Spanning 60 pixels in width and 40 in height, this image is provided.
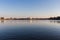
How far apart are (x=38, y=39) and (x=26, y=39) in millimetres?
1233

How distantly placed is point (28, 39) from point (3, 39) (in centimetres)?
259

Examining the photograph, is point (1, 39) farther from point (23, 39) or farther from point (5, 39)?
point (23, 39)

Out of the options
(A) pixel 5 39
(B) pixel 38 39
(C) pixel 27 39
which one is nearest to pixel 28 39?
(C) pixel 27 39

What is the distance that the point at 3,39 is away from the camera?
9242 mm

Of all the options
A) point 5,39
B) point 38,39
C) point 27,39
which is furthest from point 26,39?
point 5,39

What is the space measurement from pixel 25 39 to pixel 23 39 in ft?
0.67

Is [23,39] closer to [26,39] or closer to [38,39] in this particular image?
[26,39]

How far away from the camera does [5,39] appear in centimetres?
927

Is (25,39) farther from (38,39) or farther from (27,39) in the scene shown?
(38,39)

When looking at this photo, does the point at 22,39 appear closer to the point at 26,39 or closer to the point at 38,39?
the point at 26,39

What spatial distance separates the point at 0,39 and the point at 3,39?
0.99ft

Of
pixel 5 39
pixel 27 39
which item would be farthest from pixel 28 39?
pixel 5 39

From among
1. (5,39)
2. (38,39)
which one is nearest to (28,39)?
(38,39)

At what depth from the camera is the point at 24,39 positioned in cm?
908
